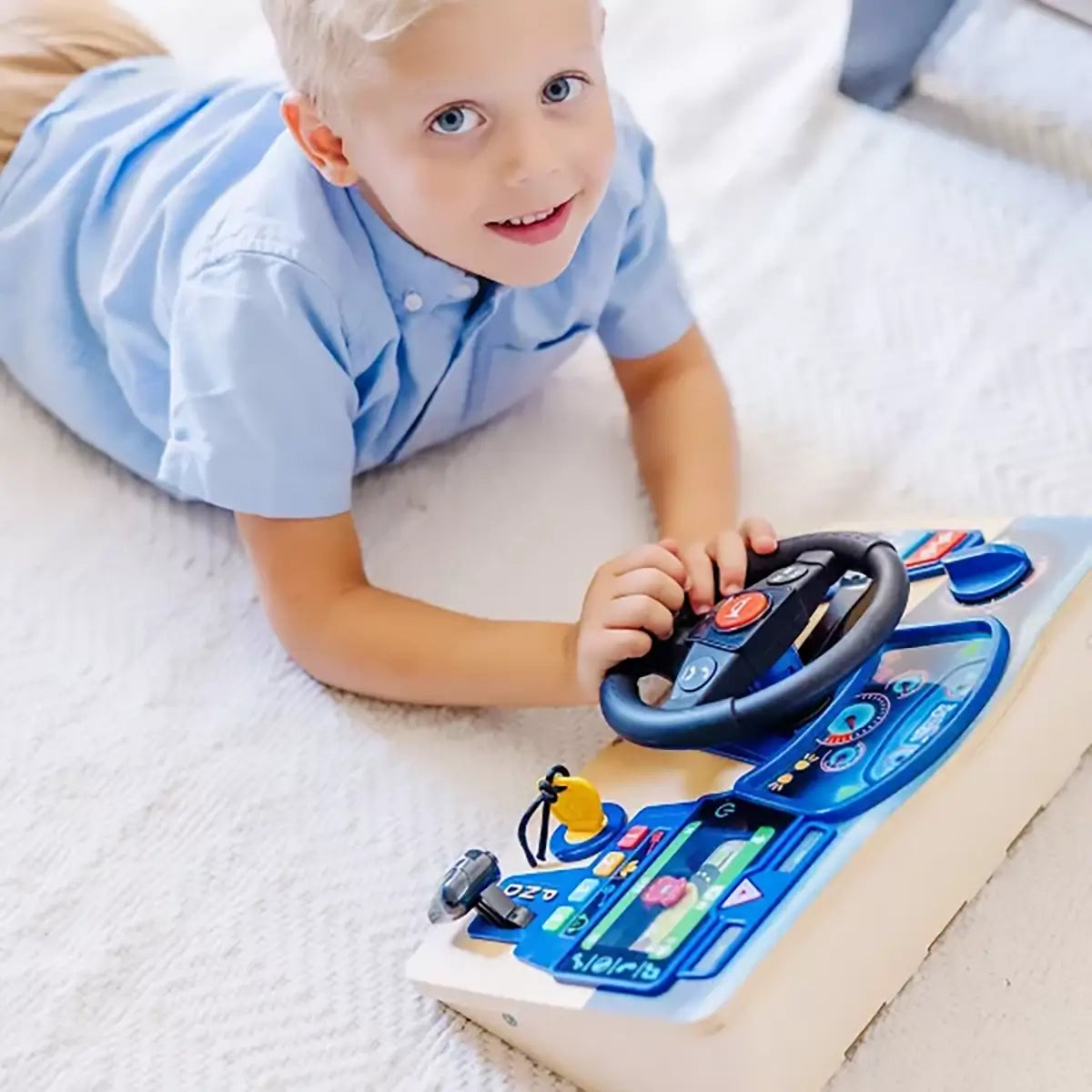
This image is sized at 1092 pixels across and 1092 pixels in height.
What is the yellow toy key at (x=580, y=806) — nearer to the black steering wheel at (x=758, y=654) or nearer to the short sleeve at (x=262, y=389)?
the black steering wheel at (x=758, y=654)

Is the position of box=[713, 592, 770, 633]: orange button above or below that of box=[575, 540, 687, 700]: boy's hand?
above

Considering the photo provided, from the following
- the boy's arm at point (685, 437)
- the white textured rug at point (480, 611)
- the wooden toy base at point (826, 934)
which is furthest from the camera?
the boy's arm at point (685, 437)

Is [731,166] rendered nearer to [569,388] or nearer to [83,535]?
[569,388]

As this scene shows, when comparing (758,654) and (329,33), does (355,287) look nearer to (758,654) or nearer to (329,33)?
(329,33)

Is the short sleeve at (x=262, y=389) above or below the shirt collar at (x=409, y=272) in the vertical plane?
below

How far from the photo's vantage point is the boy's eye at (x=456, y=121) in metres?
0.59

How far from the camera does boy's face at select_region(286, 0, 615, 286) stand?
574 mm

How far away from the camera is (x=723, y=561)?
65 cm

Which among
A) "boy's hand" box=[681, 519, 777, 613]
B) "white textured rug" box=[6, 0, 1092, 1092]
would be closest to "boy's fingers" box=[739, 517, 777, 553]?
"boy's hand" box=[681, 519, 777, 613]

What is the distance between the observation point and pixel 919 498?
793 mm

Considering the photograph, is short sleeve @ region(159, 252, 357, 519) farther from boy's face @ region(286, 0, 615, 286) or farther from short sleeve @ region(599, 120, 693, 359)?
short sleeve @ region(599, 120, 693, 359)

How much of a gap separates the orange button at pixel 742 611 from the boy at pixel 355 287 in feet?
0.12

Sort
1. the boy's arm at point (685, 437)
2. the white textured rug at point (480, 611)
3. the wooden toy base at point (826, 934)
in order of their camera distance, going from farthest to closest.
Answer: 1. the boy's arm at point (685, 437)
2. the white textured rug at point (480, 611)
3. the wooden toy base at point (826, 934)

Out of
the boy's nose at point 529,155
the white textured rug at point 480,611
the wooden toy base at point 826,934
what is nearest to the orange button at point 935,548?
the wooden toy base at point 826,934
